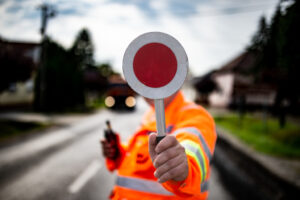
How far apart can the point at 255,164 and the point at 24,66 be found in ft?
37.7

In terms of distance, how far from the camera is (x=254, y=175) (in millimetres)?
4891

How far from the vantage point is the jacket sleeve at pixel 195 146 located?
0.88 metres

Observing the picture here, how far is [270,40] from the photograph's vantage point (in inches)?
129

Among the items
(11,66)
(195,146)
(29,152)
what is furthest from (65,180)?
(11,66)

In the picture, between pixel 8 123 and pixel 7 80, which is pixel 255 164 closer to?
pixel 7 80

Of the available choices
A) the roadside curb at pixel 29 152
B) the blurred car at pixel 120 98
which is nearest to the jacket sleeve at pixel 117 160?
the roadside curb at pixel 29 152

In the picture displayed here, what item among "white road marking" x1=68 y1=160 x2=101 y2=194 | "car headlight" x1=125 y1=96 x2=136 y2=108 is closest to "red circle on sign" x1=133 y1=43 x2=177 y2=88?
"white road marking" x1=68 y1=160 x2=101 y2=194

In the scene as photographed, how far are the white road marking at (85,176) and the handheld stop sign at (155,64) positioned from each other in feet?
13.5

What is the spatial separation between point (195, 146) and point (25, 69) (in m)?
12.4

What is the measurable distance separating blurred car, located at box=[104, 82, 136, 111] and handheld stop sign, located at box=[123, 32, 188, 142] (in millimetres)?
23463

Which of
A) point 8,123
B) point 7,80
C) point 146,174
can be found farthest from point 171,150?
point 8,123

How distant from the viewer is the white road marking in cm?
434

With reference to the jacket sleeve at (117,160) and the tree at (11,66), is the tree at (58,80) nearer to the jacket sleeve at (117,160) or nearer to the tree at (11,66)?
the tree at (11,66)

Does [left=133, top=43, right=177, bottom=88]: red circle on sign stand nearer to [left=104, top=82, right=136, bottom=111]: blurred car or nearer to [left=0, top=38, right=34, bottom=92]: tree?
[left=0, top=38, right=34, bottom=92]: tree
